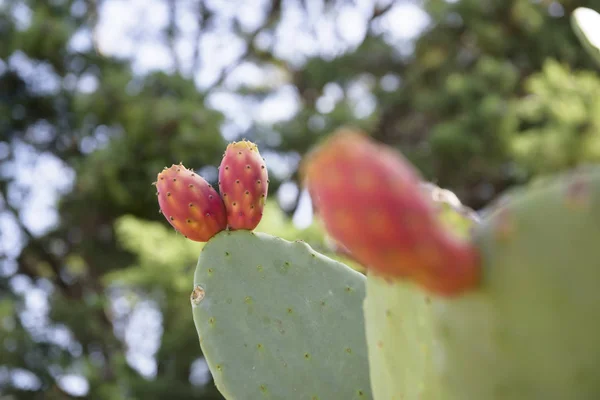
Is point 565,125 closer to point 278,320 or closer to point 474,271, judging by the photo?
point 278,320

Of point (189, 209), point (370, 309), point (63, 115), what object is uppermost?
point (370, 309)

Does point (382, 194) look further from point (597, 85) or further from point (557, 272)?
point (597, 85)

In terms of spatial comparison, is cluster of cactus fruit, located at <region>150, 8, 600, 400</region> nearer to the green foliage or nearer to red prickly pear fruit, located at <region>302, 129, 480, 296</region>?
red prickly pear fruit, located at <region>302, 129, 480, 296</region>

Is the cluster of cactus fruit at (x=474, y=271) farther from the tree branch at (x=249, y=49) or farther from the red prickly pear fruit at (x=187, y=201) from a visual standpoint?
the tree branch at (x=249, y=49)

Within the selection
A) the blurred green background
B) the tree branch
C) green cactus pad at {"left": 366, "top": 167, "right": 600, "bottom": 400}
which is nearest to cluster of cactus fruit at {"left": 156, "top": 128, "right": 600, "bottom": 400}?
green cactus pad at {"left": 366, "top": 167, "right": 600, "bottom": 400}

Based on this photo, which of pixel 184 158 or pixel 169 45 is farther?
pixel 169 45

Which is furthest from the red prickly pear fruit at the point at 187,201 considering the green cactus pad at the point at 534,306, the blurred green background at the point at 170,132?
the blurred green background at the point at 170,132

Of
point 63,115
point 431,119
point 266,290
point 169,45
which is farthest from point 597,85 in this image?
point 169,45
